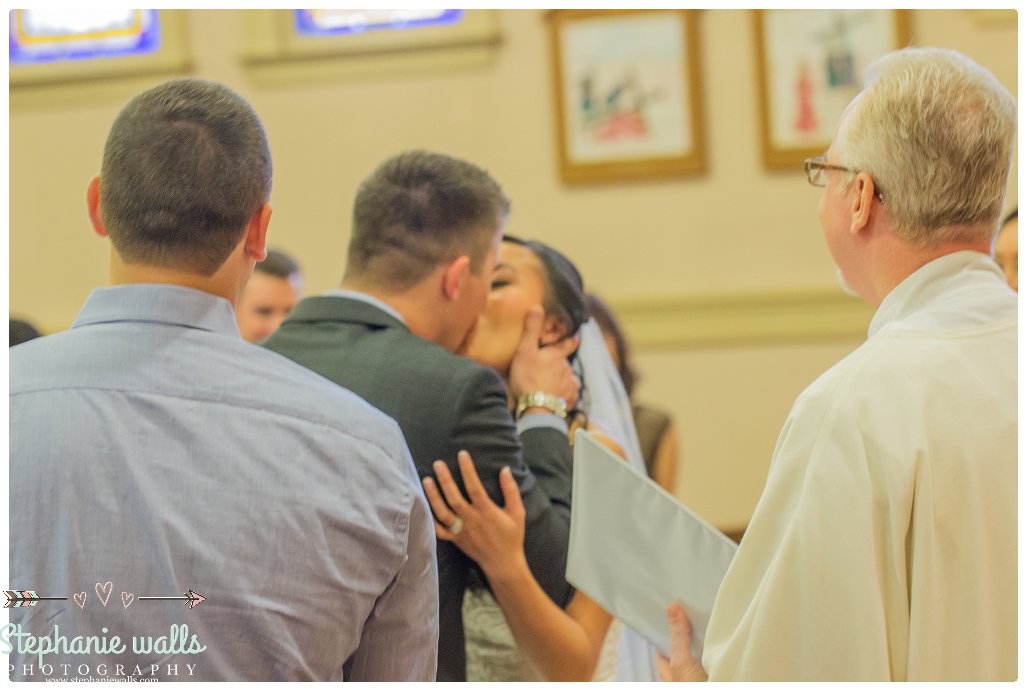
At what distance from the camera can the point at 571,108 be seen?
5.02 metres

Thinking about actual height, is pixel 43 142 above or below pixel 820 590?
above

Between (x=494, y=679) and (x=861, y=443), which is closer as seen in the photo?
(x=861, y=443)

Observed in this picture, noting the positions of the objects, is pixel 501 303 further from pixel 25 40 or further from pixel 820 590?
pixel 25 40

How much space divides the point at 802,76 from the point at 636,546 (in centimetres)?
360

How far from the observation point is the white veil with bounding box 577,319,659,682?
2281 millimetres

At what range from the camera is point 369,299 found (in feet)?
6.34

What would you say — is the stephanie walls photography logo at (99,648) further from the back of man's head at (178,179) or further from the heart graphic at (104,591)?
the back of man's head at (178,179)

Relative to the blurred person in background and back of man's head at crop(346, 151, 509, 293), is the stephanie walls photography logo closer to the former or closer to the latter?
back of man's head at crop(346, 151, 509, 293)

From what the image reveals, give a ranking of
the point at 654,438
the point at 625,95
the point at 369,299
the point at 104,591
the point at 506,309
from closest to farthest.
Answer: the point at 104,591 < the point at 369,299 < the point at 506,309 < the point at 654,438 < the point at 625,95

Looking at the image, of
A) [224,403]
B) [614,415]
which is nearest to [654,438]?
[614,415]

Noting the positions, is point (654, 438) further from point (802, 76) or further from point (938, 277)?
point (802, 76)

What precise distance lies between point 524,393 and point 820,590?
810 mm

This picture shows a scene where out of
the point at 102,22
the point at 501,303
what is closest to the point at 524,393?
the point at 501,303

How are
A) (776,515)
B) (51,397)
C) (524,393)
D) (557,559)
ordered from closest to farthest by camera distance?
(51,397)
(776,515)
(557,559)
(524,393)
